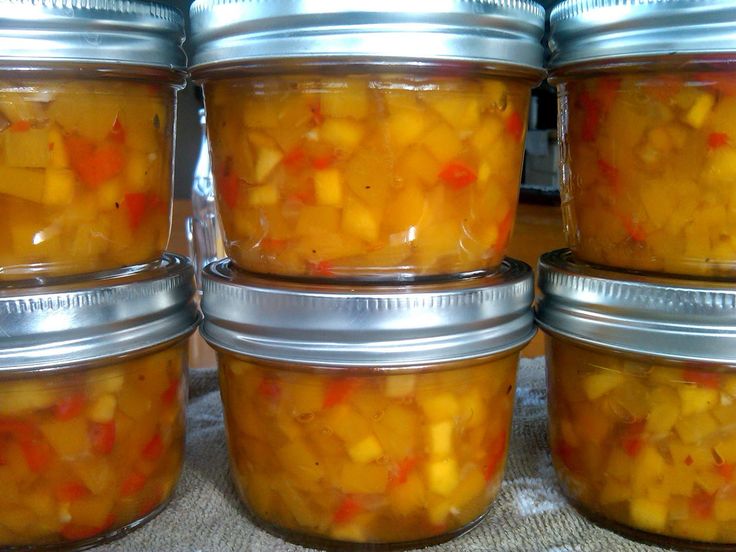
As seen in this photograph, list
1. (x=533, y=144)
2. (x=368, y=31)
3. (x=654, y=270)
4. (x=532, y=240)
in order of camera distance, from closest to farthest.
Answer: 1. (x=368, y=31)
2. (x=654, y=270)
3. (x=532, y=240)
4. (x=533, y=144)

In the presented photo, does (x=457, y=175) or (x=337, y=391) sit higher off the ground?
(x=457, y=175)

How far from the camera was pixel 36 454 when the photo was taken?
2.42ft

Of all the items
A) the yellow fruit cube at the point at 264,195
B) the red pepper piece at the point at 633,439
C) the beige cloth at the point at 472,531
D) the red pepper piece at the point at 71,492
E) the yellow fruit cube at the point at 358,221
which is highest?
the yellow fruit cube at the point at 264,195

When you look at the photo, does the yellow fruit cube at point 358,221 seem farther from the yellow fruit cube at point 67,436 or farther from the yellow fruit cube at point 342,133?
the yellow fruit cube at point 67,436

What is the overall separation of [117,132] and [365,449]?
1.31 ft

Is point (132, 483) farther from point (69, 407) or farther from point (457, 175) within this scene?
point (457, 175)

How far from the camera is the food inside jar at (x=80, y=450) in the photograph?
0.73 m

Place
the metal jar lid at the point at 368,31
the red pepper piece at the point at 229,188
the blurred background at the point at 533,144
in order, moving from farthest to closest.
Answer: the blurred background at the point at 533,144, the red pepper piece at the point at 229,188, the metal jar lid at the point at 368,31

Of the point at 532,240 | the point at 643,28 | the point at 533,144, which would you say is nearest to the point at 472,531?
the point at 643,28

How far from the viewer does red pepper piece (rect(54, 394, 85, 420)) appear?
74cm

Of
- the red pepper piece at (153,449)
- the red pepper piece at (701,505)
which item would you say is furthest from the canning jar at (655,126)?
the red pepper piece at (153,449)

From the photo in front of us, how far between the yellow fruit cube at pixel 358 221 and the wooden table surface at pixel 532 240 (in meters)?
0.77

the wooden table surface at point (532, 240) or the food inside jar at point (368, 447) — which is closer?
the food inside jar at point (368, 447)

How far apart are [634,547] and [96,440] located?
55 cm
